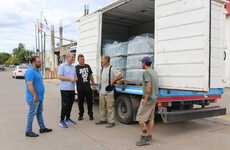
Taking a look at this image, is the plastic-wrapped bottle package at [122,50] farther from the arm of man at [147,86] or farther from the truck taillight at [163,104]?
the arm of man at [147,86]

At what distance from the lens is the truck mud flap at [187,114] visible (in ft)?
18.8

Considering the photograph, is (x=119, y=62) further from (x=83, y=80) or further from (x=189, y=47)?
(x=189, y=47)

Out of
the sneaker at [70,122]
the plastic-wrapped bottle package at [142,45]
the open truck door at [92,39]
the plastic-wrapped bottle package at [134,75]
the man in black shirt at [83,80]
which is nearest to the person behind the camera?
the plastic-wrapped bottle package at [142,45]

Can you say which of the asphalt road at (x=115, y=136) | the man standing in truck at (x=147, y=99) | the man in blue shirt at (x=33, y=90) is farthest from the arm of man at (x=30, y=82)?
the man standing in truck at (x=147, y=99)

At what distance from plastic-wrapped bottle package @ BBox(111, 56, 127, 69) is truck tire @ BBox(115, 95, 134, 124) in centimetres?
89

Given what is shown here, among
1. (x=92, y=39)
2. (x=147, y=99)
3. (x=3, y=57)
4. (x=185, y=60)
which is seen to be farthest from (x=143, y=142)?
(x=3, y=57)

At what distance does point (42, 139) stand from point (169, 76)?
2.99m

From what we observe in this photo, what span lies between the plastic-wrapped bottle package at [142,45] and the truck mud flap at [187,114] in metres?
1.62

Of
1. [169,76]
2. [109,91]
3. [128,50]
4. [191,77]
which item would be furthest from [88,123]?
[191,77]

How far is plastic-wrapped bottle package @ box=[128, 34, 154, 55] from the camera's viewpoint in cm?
666

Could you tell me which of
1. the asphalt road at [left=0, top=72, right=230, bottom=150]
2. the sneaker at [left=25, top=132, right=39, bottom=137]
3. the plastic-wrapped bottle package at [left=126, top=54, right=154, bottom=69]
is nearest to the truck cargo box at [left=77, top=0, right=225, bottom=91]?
the plastic-wrapped bottle package at [left=126, top=54, right=154, bottom=69]

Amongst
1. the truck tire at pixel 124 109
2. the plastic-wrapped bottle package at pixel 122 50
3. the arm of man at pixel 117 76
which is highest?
the plastic-wrapped bottle package at pixel 122 50

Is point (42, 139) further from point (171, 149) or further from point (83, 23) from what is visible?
point (83, 23)

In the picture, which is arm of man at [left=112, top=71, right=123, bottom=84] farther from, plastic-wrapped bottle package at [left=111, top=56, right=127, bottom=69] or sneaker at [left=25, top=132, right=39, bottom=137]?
sneaker at [left=25, top=132, right=39, bottom=137]
